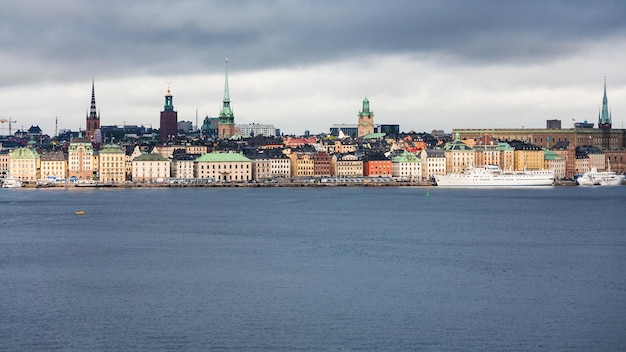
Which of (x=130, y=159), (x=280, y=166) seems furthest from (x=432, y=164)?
(x=130, y=159)

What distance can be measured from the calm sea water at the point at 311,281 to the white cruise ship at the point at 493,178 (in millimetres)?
25429

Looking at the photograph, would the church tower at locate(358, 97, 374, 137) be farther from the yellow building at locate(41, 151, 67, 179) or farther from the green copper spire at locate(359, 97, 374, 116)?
the yellow building at locate(41, 151, 67, 179)

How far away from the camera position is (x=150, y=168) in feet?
224

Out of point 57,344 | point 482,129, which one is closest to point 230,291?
point 57,344

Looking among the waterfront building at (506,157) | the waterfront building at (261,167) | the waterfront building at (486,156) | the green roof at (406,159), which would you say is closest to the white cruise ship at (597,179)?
the waterfront building at (506,157)

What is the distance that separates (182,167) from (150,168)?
190cm

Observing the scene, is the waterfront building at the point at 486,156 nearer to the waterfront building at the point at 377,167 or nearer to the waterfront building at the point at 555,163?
the waterfront building at the point at 555,163

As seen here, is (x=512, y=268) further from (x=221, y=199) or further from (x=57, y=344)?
(x=221, y=199)

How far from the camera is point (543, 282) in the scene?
74.5ft

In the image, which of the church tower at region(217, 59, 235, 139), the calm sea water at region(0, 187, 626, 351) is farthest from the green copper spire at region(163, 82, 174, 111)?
the calm sea water at region(0, 187, 626, 351)

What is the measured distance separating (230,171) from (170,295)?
47576 millimetres

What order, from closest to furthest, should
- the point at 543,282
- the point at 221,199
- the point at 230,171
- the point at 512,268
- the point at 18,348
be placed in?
the point at 18,348 < the point at 543,282 < the point at 512,268 < the point at 221,199 < the point at 230,171

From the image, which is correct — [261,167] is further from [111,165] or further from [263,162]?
[111,165]

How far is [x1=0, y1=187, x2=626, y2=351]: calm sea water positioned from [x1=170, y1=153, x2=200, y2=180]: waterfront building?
27.4 m
